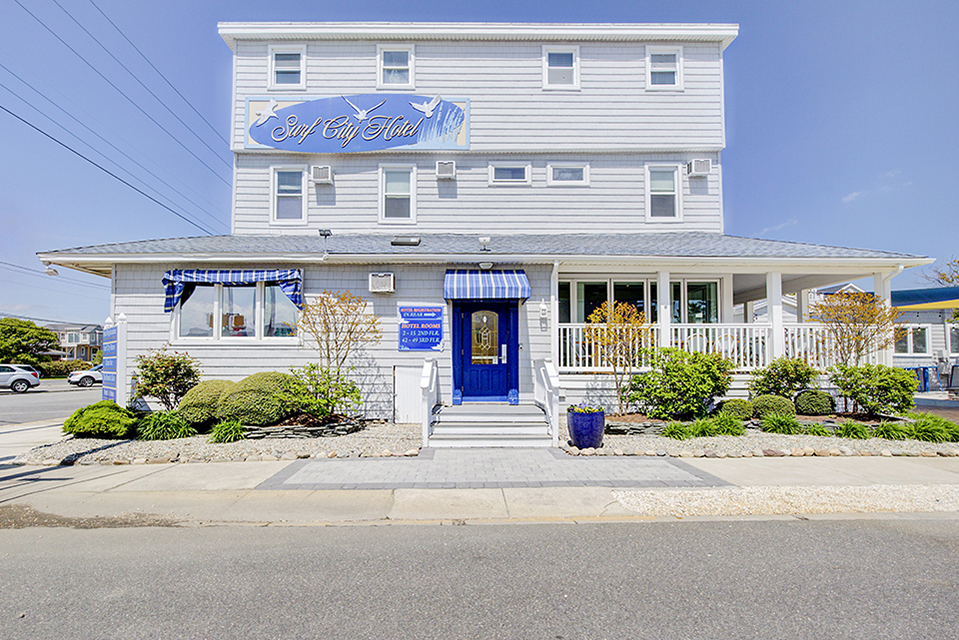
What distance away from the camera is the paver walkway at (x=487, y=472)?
6730mm

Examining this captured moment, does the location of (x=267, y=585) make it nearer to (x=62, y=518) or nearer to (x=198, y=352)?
(x=62, y=518)

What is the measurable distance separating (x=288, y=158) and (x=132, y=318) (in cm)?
594

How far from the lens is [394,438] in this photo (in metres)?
9.49

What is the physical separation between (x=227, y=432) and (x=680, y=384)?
28.1 feet

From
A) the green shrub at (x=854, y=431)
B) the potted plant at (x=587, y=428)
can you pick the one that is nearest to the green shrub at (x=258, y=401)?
the potted plant at (x=587, y=428)

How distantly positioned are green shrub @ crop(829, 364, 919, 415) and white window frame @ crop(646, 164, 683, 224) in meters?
5.96

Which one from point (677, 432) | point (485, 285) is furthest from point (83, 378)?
point (677, 432)

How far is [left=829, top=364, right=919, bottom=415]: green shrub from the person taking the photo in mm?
10156

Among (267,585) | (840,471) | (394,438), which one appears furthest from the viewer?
(394,438)

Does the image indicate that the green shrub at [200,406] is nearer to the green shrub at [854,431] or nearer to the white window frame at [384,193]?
the white window frame at [384,193]

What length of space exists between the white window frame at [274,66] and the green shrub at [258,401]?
883cm

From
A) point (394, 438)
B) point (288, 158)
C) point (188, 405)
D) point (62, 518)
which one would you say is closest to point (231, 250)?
point (188, 405)

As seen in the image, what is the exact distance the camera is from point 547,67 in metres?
14.7

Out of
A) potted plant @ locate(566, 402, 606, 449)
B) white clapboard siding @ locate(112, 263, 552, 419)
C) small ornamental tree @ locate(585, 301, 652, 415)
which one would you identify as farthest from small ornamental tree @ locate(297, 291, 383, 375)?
small ornamental tree @ locate(585, 301, 652, 415)
